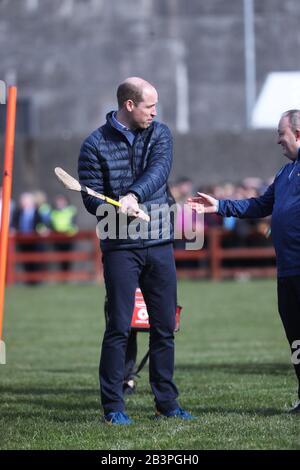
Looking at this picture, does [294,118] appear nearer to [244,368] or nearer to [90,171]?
[90,171]

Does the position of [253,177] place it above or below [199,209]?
above

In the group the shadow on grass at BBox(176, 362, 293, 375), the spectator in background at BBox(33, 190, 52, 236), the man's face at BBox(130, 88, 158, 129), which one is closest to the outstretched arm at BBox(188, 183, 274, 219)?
the man's face at BBox(130, 88, 158, 129)

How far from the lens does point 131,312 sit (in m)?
7.21

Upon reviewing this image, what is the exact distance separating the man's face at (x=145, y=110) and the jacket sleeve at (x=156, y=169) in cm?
19

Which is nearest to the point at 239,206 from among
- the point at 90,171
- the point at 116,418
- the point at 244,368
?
the point at 90,171

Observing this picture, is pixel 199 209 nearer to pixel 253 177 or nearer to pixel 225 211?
pixel 225 211

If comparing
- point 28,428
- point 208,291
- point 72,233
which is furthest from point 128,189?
point 72,233

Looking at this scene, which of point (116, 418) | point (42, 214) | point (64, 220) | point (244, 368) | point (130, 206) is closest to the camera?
point (130, 206)

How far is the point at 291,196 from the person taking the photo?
7266 mm

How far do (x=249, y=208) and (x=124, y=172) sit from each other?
103 cm

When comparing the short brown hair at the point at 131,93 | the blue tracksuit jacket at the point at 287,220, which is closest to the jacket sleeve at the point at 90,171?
the short brown hair at the point at 131,93

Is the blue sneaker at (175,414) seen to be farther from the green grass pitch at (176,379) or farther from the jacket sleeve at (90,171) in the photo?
the jacket sleeve at (90,171)

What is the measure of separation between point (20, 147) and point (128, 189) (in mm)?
19881

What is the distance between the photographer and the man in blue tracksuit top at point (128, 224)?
7.13 meters
